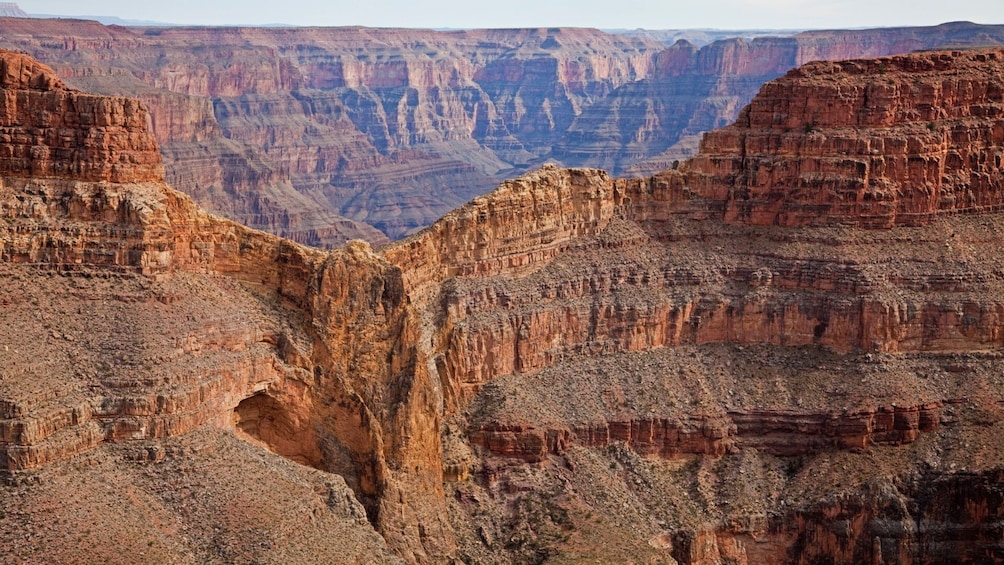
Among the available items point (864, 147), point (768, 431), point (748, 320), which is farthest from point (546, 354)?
point (864, 147)

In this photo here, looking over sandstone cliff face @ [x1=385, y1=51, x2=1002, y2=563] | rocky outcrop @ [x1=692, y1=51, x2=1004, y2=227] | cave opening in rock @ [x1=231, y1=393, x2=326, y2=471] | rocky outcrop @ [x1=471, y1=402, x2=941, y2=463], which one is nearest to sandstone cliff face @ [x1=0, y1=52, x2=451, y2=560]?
cave opening in rock @ [x1=231, y1=393, x2=326, y2=471]

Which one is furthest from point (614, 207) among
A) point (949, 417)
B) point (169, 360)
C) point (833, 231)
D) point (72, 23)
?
point (72, 23)

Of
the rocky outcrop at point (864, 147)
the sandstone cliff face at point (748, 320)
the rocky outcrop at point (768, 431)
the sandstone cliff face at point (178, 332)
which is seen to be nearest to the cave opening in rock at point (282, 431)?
the sandstone cliff face at point (178, 332)

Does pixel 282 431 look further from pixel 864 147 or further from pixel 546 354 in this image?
pixel 864 147

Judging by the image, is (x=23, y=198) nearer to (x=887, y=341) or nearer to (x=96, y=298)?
(x=96, y=298)

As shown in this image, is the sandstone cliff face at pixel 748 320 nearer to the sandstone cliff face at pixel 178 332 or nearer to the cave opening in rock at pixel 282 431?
the sandstone cliff face at pixel 178 332
